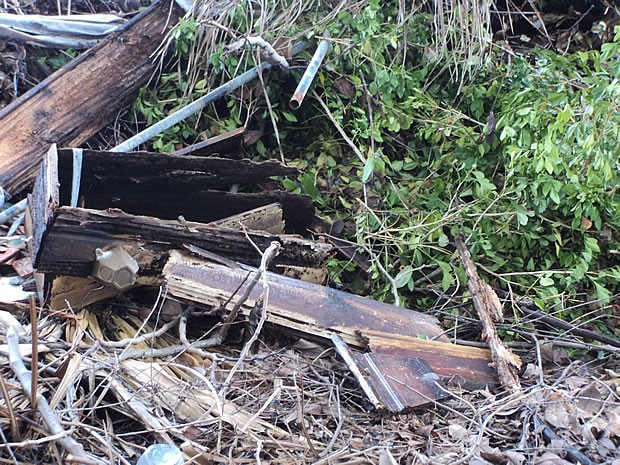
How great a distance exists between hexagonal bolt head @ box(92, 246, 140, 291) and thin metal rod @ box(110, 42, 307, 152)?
1.11 m

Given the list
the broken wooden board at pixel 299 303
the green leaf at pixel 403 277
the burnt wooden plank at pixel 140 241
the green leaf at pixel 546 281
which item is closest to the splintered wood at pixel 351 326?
the broken wooden board at pixel 299 303

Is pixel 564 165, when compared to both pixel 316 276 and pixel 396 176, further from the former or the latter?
pixel 316 276

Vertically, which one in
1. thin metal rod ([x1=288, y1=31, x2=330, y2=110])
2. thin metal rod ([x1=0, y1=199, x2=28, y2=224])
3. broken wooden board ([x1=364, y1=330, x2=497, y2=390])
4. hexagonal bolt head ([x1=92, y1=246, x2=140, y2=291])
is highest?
thin metal rod ([x1=288, y1=31, x2=330, y2=110])

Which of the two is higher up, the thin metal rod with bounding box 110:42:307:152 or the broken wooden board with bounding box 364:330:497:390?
the thin metal rod with bounding box 110:42:307:152

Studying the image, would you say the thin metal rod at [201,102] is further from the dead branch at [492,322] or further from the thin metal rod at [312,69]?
the dead branch at [492,322]

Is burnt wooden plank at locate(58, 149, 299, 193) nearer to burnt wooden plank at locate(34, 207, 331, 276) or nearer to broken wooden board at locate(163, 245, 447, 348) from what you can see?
burnt wooden plank at locate(34, 207, 331, 276)

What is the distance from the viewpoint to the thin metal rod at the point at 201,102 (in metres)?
3.43

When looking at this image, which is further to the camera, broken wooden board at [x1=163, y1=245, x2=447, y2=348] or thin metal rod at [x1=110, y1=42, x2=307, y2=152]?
thin metal rod at [x1=110, y1=42, x2=307, y2=152]

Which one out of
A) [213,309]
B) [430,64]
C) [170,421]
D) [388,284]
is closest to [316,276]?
[388,284]

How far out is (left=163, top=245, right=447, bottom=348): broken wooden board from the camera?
2.51 m

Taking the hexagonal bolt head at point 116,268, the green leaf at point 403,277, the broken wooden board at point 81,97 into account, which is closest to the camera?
the hexagonal bolt head at point 116,268

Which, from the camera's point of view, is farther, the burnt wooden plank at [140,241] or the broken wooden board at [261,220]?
the broken wooden board at [261,220]

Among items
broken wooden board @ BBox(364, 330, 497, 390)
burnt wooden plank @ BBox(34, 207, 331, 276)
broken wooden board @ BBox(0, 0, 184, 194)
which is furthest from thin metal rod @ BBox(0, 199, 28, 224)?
broken wooden board @ BBox(364, 330, 497, 390)

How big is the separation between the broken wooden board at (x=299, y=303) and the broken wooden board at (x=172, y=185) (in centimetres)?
48
